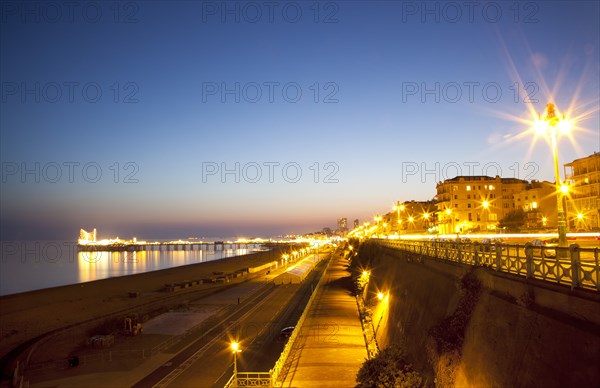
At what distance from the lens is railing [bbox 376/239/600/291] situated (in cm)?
958

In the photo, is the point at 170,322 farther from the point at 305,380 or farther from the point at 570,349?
the point at 570,349

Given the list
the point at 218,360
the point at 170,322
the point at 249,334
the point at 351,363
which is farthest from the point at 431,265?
the point at 170,322

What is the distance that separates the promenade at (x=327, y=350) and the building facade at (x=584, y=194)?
132 feet

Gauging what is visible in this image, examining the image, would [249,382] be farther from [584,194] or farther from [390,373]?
[584,194]

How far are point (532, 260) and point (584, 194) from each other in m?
63.2

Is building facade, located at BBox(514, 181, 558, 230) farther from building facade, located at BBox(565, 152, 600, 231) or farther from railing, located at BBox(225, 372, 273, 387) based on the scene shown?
railing, located at BBox(225, 372, 273, 387)

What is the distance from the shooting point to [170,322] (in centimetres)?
4166

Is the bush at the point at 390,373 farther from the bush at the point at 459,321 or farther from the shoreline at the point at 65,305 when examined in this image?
the shoreline at the point at 65,305

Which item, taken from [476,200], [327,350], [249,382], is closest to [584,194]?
[476,200]

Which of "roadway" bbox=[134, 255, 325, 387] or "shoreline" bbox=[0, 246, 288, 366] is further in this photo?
"shoreline" bbox=[0, 246, 288, 366]

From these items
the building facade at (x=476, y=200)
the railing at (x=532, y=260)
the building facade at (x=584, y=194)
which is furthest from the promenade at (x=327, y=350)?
the building facade at (x=476, y=200)

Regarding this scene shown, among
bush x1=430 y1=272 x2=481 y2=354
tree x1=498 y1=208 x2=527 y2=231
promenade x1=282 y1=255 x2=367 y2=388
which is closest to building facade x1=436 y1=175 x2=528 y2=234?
tree x1=498 y1=208 x2=527 y2=231

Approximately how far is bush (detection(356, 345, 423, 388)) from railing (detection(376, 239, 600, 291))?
4481 mm

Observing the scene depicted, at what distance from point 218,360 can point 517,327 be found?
72.2ft
